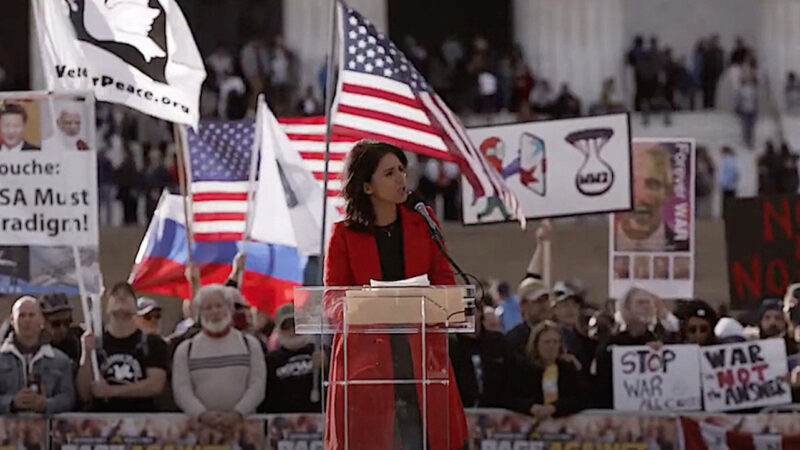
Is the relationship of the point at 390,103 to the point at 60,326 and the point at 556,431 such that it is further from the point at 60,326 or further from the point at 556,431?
the point at 60,326

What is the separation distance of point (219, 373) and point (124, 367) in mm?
550

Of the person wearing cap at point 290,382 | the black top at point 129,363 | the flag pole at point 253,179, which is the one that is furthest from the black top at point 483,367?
the flag pole at point 253,179

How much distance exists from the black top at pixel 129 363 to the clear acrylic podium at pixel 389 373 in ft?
13.4

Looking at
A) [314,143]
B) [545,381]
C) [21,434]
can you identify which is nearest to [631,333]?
[545,381]

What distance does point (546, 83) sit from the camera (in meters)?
32.6

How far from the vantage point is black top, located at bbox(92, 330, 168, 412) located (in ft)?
41.5

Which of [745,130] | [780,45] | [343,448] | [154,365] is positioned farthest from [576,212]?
[780,45]

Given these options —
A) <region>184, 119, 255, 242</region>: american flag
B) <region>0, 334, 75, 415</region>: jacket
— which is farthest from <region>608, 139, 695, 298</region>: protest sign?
<region>0, 334, 75, 415</region>: jacket

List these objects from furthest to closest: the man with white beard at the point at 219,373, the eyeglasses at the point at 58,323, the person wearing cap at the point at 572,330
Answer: the person wearing cap at the point at 572,330 < the eyeglasses at the point at 58,323 < the man with white beard at the point at 219,373

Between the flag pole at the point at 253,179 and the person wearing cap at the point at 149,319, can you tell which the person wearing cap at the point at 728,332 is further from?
the person wearing cap at the point at 149,319

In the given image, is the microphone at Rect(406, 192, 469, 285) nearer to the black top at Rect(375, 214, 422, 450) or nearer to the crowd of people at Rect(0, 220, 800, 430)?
the black top at Rect(375, 214, 422, 450)

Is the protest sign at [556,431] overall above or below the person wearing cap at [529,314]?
below

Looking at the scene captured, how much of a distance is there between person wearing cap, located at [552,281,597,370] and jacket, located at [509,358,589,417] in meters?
0.42

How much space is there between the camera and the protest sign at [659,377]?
13008 mm
